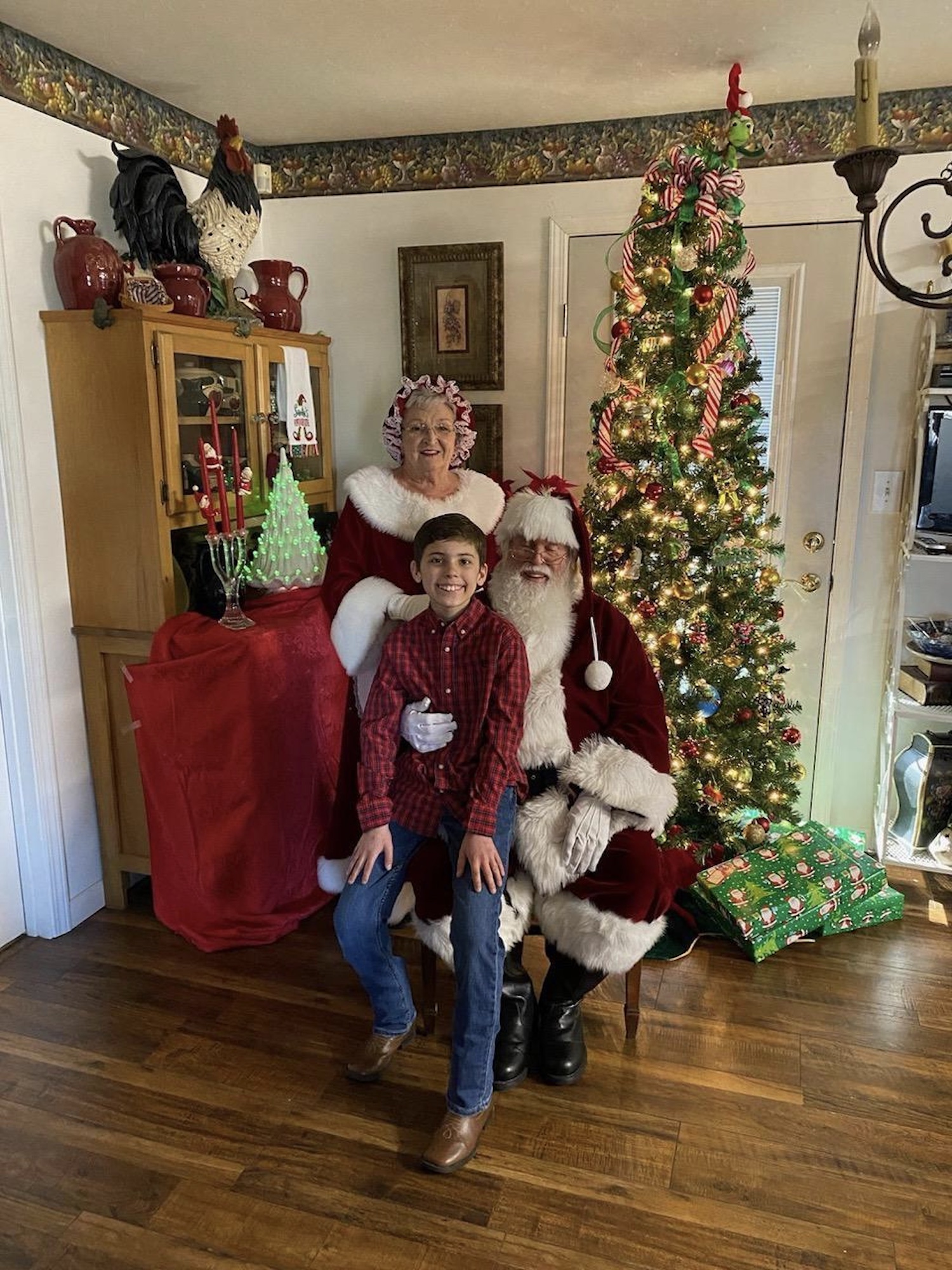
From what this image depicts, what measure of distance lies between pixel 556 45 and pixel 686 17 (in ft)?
1.13

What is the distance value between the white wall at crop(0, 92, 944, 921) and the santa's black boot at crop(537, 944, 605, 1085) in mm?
1494

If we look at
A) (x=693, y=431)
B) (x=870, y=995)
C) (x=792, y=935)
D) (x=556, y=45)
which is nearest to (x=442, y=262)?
(x=556, y=45)

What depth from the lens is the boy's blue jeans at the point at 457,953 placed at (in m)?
1.83

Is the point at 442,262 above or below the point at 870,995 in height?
above

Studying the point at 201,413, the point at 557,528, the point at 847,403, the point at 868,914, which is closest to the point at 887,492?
the point at 847,403

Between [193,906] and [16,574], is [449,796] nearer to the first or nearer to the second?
[193,906]

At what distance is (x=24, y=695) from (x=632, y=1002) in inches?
70.9

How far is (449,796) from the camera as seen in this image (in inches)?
76.8

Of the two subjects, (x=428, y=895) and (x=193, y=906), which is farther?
(x=193, y=906)

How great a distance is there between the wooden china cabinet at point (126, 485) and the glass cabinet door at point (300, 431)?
14 cm

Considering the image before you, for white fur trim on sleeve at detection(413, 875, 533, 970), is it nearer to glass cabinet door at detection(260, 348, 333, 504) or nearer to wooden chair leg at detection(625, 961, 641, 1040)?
wooden chair leg at detection(625, 961, 641, 1040)

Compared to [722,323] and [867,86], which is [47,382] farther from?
[867,86]

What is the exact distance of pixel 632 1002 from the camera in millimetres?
2186

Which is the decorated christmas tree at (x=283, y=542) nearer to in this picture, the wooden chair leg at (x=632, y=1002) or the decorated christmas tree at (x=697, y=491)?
the decorated christmas tree at (x=697, y=491)
